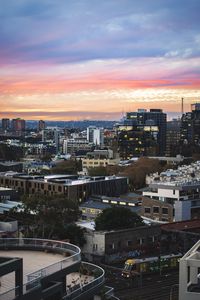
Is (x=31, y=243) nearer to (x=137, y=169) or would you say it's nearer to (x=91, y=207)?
(x=91, y=207)

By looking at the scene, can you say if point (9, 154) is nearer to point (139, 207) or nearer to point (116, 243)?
point (139, 207)

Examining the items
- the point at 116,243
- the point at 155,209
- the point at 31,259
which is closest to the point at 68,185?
the point at 155,209

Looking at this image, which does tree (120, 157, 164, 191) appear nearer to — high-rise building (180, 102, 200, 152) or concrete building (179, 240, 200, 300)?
concrete building (179, 240, 200, 300)

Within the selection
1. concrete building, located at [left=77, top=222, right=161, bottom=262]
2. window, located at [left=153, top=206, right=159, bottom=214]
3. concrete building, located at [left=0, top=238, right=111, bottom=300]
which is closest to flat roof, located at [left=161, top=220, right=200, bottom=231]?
concrete building, located at [left=77, top=222, right=161, bottom=262]

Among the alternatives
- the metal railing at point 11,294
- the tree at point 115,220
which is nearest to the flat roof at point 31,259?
the metal railing at point 11,294

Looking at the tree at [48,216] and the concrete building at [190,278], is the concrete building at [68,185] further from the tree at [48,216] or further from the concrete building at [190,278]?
the concrete building at [190,278]

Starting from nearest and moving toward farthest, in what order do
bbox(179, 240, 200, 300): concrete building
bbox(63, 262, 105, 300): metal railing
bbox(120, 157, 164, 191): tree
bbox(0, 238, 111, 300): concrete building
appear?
1. bbox(0, 238, 111, 300): concrete building
2. bbox(63, 262, 105, 300): metal railing
3. bbox(179, 240, 200, 300): concrete building
4. bbox(120, 157, 164, 191): tree
